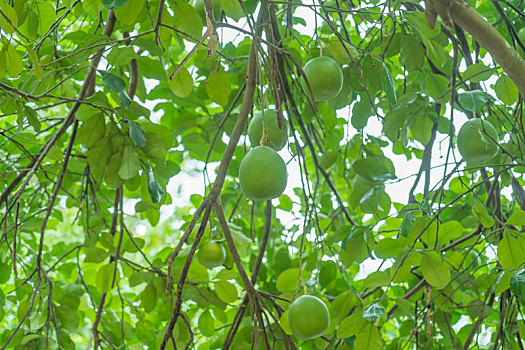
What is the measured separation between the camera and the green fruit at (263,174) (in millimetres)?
1004

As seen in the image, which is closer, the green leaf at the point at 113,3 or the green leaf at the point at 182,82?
the green leaf at the point at 113,3

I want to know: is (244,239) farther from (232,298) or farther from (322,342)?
(322,342)

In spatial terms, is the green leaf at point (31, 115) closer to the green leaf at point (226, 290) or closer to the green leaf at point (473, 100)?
the green leaf at point (226, 290)

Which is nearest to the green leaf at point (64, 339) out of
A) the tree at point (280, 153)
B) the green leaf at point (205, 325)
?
the tree at point (280, 153)

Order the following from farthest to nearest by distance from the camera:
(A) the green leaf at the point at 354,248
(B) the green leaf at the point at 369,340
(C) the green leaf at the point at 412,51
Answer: (A) the green leaf at the point at 354,248
(C) the green leaf at the point at 412,51
(B) the green leaf at the point at 369,340

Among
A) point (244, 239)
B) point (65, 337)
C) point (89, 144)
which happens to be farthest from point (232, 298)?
point (65, 337)

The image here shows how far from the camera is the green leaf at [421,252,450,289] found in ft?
4.50

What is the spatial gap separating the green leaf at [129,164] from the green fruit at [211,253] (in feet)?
0.97

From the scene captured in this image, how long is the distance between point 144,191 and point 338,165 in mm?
1389

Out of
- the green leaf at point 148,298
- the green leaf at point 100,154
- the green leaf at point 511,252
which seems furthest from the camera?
the green leaf at point 148,298

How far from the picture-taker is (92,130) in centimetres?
147

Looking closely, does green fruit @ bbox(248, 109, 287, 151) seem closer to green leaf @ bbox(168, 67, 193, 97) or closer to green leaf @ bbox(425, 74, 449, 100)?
green leaf @ bbox(168, 67, 193, 97)

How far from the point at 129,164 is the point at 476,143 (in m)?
0.88

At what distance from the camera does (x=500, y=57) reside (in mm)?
760
